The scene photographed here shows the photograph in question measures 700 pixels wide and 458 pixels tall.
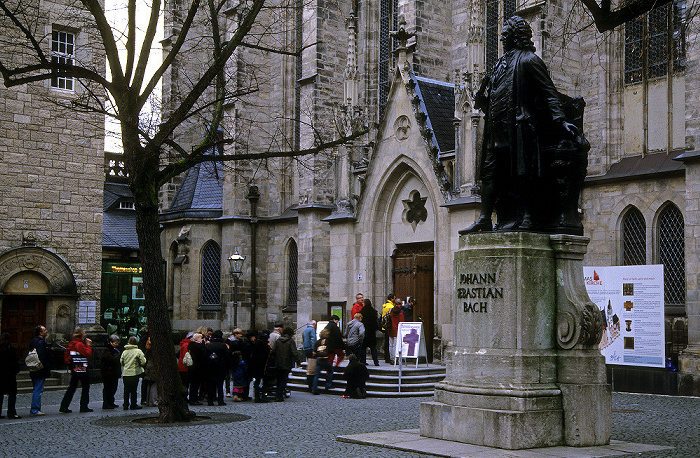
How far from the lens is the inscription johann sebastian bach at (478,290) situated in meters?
9.53

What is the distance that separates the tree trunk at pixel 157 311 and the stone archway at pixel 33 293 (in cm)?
1047

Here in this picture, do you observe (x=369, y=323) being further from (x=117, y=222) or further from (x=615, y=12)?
(x=117, y=222)

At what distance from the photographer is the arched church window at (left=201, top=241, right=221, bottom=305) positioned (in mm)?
30656

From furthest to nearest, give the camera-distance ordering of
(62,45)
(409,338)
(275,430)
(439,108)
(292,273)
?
(292,273) → (62,45) → (439,108) → (409,338) → (275,430)

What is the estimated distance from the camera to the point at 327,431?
38.8 ft

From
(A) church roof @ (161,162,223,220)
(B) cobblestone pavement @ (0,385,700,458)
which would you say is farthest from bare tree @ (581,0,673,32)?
(A) church roof @ (161,162,223,220)

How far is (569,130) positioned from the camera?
32.0 ft

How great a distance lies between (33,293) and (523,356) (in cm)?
1774

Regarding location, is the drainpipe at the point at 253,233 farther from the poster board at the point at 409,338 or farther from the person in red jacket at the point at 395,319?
the poster board at the point at 409,338

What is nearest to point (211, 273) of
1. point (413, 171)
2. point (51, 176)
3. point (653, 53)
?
point (51, 176)

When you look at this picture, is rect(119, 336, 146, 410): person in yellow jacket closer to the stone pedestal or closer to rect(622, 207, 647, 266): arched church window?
the stone pedestal

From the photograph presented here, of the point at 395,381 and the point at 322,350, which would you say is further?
the point at 322,350

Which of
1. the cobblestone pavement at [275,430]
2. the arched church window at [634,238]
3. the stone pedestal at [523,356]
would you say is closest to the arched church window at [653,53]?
the arched church window at [634,238]

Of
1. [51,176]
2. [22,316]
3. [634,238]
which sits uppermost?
[51,176]
